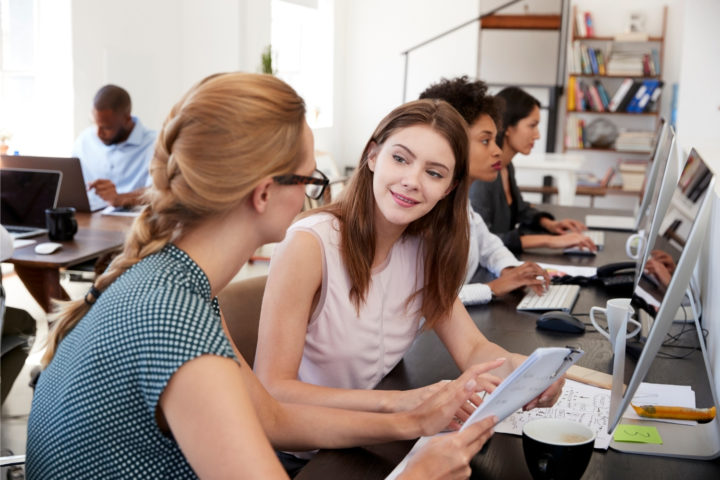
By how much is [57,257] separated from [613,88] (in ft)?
18.8

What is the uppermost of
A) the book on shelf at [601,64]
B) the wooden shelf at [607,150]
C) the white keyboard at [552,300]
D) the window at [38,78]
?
the book on shelf at [601,64]

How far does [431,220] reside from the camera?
5.85 feet

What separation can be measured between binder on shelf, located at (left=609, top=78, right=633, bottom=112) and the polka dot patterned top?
6583mm

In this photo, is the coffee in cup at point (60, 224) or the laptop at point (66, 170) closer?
the coffee in cup at point (60, 224)

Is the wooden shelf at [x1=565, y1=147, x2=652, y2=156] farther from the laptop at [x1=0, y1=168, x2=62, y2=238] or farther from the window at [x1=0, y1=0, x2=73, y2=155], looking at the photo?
the laptop at [x1=0, y1=168, x2=62, y2=238]

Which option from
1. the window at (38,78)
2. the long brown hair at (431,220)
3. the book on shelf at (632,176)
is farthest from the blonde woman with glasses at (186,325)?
the book on shelf at (632,176)

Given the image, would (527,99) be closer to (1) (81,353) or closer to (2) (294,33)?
(1) (81,353)

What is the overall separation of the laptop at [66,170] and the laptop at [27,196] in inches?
4.9

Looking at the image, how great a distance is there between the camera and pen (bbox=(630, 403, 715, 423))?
133cm

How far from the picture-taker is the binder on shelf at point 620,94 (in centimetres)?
697

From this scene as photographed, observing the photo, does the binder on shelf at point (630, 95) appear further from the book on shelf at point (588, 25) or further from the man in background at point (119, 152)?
the man in background at point (119, 152)

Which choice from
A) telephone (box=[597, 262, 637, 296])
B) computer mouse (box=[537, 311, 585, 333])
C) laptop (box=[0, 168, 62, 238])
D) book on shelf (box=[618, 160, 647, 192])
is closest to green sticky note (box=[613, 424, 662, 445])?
computer mouse (box=[537, 311, 585, 333])

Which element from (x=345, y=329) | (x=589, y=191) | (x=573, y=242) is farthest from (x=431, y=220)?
(x=589, y=191)

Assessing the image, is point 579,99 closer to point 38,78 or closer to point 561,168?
point 561,168
